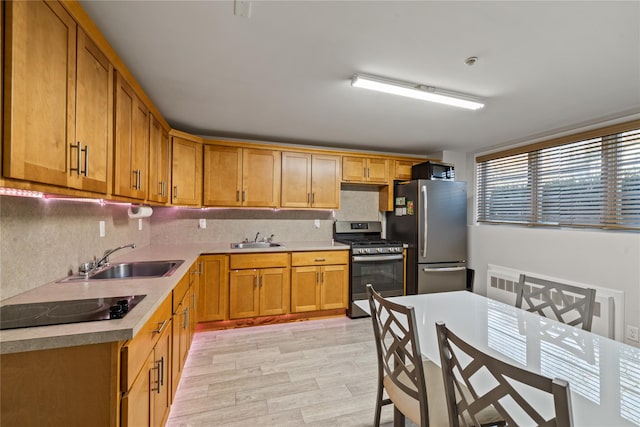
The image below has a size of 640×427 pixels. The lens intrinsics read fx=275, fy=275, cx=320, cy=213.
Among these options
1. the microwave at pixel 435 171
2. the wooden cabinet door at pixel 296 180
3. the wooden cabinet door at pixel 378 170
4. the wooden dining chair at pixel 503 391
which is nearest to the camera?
the wooden dining chair at pixel 503 391

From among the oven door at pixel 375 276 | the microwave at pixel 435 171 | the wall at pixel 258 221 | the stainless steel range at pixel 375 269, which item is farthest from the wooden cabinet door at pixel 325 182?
the microwave at pixel 435 171

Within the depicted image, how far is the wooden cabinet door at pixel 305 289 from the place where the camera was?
3.50m

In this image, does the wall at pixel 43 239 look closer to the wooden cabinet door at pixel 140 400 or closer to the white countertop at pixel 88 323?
Result: the white countertop at pixel 88 323

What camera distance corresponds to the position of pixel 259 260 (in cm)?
335

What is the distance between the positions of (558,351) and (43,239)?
2729 mm

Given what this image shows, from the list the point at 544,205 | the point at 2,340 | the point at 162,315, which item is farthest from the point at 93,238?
the point at 544,205

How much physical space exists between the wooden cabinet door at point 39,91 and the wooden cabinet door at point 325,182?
284cm

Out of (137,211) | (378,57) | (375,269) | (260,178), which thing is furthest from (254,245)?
(378,57)

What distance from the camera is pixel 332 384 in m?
2.25

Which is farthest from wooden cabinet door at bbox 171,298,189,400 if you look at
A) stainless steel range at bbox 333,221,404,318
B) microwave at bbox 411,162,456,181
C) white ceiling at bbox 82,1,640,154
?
microwave at bbox 411,162,456,181

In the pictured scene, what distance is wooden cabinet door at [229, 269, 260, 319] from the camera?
3271 mm

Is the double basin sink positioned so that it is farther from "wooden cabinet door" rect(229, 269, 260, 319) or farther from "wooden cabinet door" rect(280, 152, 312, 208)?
"wooden cabinet door" rect(280, 152, 312, 208)

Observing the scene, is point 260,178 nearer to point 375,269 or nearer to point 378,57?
point 375,269

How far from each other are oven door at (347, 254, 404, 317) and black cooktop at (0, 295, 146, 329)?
9.11 ft
